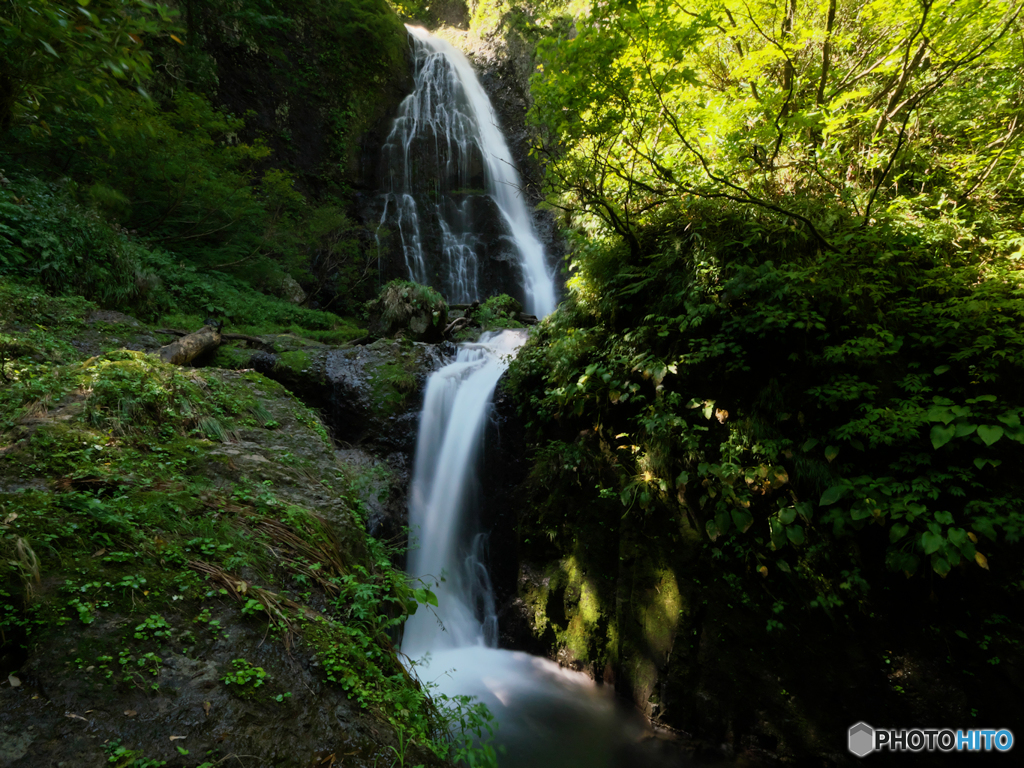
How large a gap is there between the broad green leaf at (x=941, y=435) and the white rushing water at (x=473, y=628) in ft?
12.0

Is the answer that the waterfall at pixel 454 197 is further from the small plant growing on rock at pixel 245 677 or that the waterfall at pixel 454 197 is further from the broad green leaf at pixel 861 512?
the small plant growing on rock at pixel 245 677

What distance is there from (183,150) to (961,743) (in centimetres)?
1355

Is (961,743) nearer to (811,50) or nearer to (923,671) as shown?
(923,671)

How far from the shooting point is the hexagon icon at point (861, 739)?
3551 millimetres

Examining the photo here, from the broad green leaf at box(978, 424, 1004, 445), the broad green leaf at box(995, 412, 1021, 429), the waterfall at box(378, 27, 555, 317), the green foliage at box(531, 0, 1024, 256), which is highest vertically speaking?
the waterfall at box(378, 27, 555, 317)

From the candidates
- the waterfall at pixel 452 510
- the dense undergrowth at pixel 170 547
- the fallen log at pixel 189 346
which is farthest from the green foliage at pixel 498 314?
the dense undergrowth at pixel 170 547

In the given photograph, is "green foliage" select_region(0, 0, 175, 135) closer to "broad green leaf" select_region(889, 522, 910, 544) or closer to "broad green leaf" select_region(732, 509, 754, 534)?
"broad green leaf" select_region(732, 509, 754, 534)

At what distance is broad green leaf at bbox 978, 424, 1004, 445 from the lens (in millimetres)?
2859

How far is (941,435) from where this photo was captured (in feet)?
10.1

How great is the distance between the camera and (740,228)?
4.58 metres

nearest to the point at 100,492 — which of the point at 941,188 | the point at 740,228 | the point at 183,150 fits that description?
the point at 740,228

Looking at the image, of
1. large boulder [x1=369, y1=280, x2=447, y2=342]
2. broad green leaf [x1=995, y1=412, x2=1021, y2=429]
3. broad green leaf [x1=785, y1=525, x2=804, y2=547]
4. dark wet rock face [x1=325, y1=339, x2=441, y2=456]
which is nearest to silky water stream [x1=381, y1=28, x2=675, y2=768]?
dark wet rock face [x1=325, y1=339, x2=441, y2=456]

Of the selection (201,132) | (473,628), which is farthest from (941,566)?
(201,132)

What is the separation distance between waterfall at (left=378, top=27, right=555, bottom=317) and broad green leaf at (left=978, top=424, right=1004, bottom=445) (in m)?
12.5
